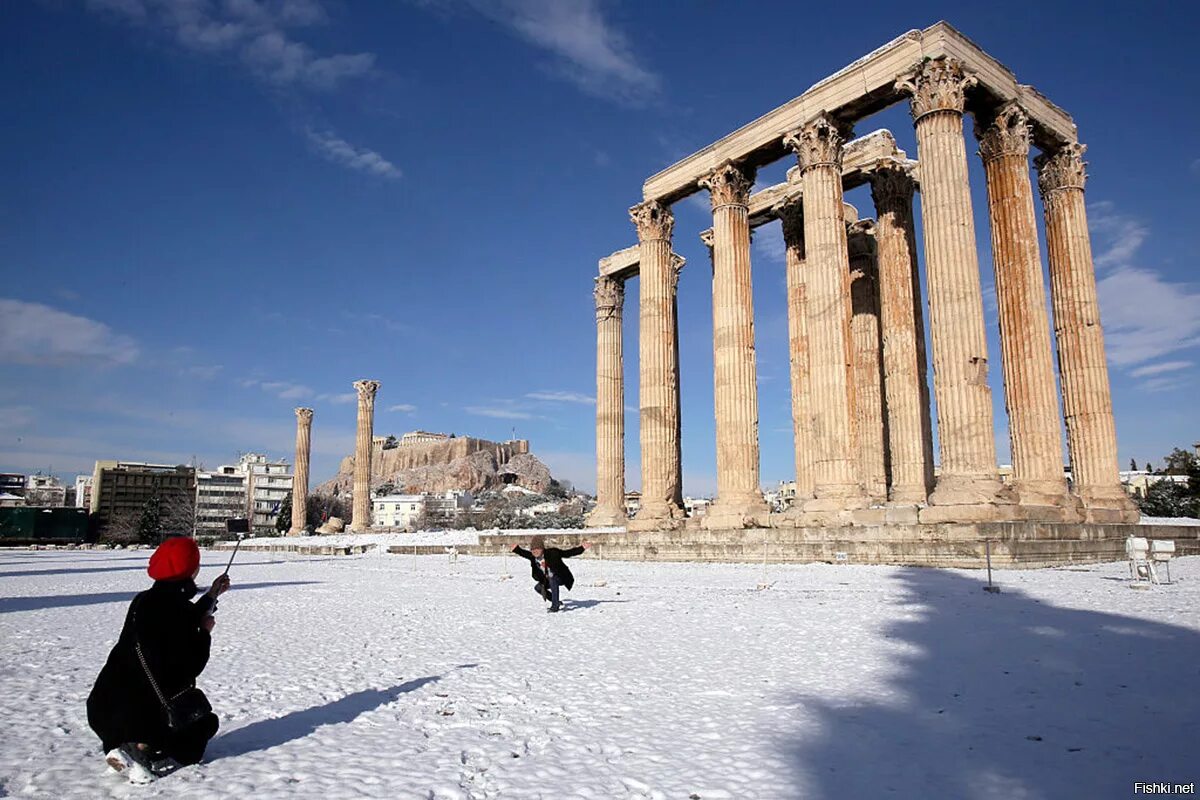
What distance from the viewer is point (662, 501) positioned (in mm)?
29344

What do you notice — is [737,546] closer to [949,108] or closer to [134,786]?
[949,108]

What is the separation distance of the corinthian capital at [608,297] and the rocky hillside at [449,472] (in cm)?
14768

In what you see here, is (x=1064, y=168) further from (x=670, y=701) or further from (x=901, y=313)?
(x=670, y=701)

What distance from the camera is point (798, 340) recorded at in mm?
29531

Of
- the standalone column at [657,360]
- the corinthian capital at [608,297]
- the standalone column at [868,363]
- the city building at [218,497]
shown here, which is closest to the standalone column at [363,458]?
the corinthian capital at [608,297]

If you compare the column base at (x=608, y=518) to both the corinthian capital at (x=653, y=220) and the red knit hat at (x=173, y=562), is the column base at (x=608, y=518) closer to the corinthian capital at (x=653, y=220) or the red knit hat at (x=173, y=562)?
the corinthian capital at (x=653, y=220)

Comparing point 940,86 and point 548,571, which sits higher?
point 940,86

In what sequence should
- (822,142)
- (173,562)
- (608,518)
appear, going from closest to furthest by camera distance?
1. (173,562)
2. (822,142)
3. (608,518)

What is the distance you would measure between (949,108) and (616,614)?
17542 millimetres

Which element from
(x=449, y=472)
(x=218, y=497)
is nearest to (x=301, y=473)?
(x=218, y=497)

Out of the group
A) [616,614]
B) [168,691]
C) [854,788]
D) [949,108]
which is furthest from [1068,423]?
[168,691]

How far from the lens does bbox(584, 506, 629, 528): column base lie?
110ft

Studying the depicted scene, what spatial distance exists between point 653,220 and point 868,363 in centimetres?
990

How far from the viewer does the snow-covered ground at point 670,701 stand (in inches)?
149
